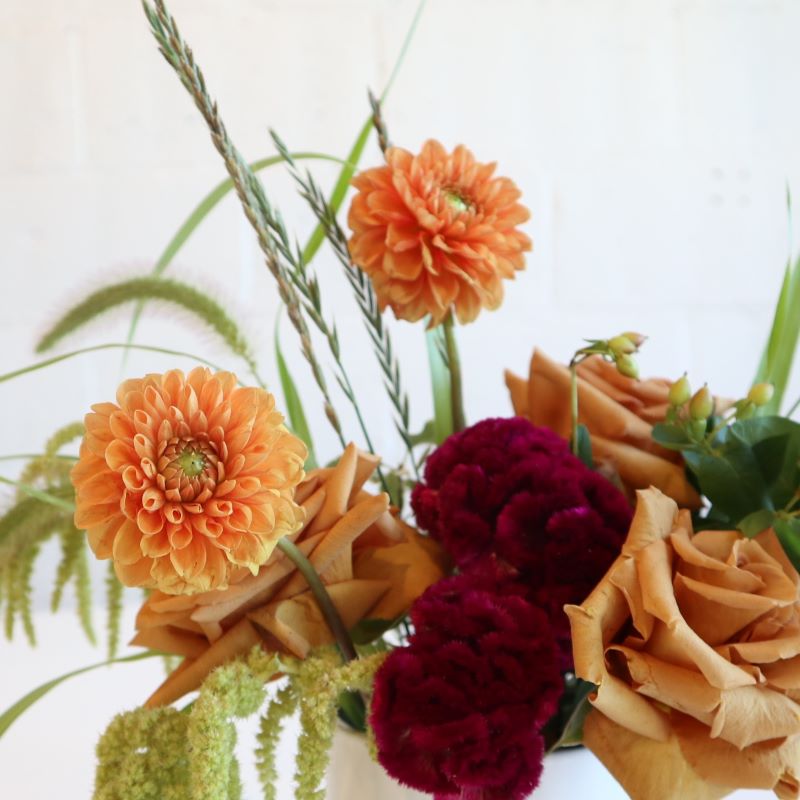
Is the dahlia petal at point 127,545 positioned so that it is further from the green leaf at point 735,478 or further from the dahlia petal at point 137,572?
the green leaf at point 735,478

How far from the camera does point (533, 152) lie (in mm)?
907

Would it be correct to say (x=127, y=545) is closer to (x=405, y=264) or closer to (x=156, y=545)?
(x=156, y=545)

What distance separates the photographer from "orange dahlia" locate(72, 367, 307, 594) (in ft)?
0.77

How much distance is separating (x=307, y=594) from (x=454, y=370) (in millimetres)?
102

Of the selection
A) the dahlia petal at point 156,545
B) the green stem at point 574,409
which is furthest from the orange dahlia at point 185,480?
the green stem at point 574,409

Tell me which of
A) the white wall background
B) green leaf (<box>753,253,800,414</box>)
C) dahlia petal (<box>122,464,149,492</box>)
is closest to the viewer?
dahlia petal (<box>122,464,149,492</box>)

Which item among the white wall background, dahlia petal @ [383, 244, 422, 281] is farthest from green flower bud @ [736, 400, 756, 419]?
the white wall background

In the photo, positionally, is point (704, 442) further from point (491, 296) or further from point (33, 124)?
point (33, 124)

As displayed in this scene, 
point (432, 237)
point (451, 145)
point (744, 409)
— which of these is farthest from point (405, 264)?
point (451, 145)

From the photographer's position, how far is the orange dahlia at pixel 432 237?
0.33m

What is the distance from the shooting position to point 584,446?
32 cm

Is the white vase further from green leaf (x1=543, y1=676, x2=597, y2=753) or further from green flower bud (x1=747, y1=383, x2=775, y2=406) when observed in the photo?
green flower bud (x1=747, y1=383, x2=775, y2=406)

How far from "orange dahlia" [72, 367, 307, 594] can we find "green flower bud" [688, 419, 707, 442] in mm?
123

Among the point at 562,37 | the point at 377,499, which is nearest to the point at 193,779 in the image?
the point at 377,499
